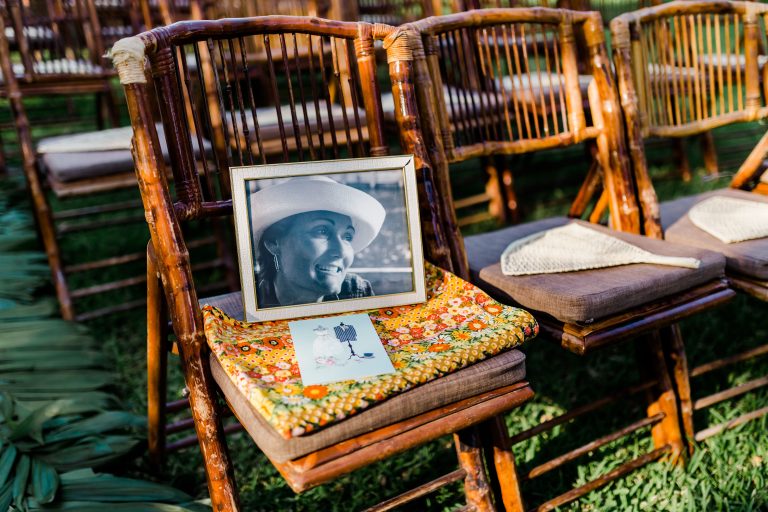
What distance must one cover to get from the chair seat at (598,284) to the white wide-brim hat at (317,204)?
0.33 meters

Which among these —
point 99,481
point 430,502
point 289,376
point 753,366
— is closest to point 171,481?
point 99,481

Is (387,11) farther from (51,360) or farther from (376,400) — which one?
(376,400)

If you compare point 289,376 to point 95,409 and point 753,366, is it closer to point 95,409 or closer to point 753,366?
point 95,409

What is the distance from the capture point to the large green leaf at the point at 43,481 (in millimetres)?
1286

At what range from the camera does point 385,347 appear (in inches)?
41.8

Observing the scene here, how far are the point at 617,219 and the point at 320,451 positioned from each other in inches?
43.6

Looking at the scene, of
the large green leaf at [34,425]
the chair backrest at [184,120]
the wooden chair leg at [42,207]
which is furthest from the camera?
the wooden chair leg at [42,207]

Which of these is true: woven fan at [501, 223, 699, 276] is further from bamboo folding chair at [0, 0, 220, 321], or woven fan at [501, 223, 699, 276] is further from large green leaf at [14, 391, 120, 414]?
bamboo folding chair at [0, 0, 220, 321]

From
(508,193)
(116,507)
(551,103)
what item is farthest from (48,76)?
(508,193)

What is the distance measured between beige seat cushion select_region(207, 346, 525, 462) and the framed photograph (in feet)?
0.60

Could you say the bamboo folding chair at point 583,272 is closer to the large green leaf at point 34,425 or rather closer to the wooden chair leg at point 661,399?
the wooden chair leg at point 661,399

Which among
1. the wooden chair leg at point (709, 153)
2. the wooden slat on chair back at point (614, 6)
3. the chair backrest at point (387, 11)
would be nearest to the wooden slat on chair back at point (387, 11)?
the chair backrest at point (387, 11)

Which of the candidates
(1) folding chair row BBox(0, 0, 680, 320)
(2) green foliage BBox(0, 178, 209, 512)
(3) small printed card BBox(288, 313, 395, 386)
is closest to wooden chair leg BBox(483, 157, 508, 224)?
(1) folding chair row BBox(0, 0, 680, 320)

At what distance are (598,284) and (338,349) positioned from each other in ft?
1.82
